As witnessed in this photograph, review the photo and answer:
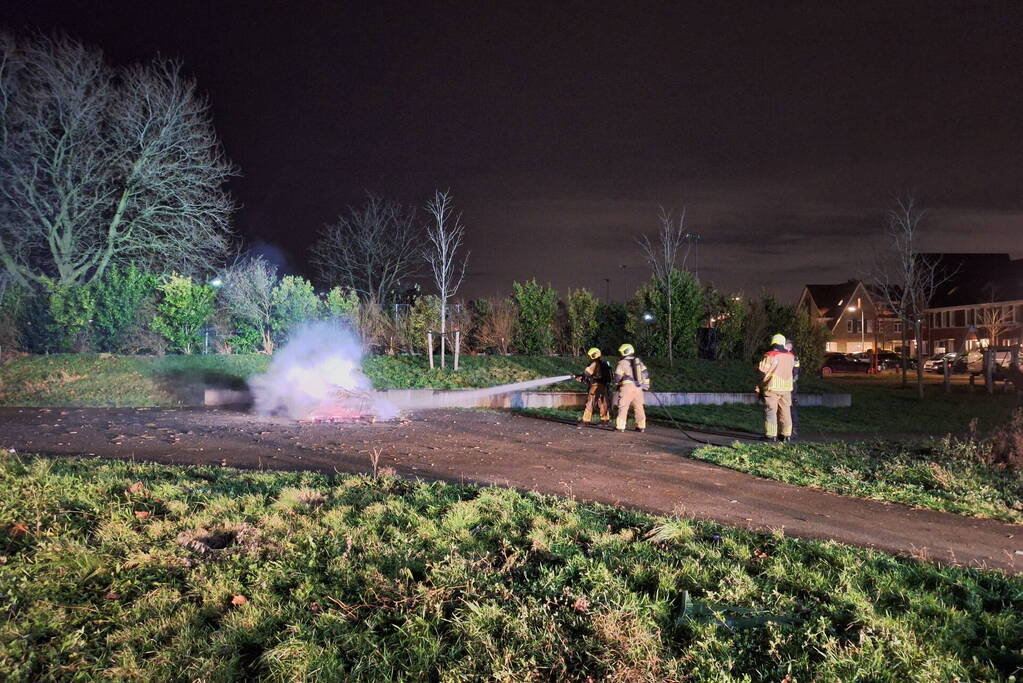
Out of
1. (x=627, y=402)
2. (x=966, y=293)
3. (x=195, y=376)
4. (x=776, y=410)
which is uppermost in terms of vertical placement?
(x=966, y=293)

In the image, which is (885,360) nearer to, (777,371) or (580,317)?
(580,317)

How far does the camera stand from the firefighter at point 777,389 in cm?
1234

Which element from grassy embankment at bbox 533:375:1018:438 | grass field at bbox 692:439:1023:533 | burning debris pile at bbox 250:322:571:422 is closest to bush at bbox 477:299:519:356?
burning debris pile at bbox 250:322:571:422

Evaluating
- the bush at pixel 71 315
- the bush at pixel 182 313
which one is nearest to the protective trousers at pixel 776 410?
the bush at pixel 182 313

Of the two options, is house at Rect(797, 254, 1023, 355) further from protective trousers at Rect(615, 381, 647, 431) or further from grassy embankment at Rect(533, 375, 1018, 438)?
protective trousers at Rect(615, 381, 647, 431)

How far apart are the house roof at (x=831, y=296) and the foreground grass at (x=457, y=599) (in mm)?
78039

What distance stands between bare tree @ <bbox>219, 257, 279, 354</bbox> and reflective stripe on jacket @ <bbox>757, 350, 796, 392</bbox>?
1668 centimetres

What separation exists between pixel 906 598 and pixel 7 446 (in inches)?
458

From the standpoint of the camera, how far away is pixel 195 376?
21.7 meters

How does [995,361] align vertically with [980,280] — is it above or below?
below

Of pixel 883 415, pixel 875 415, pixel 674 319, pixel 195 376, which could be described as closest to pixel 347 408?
pixel 195 376

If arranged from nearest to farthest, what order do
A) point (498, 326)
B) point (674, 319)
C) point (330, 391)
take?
point (330, 391) → point (674, 319) → point (498, 326)

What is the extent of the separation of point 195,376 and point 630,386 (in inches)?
551

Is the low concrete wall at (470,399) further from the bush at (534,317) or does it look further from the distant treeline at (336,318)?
the bush at (534,317)
